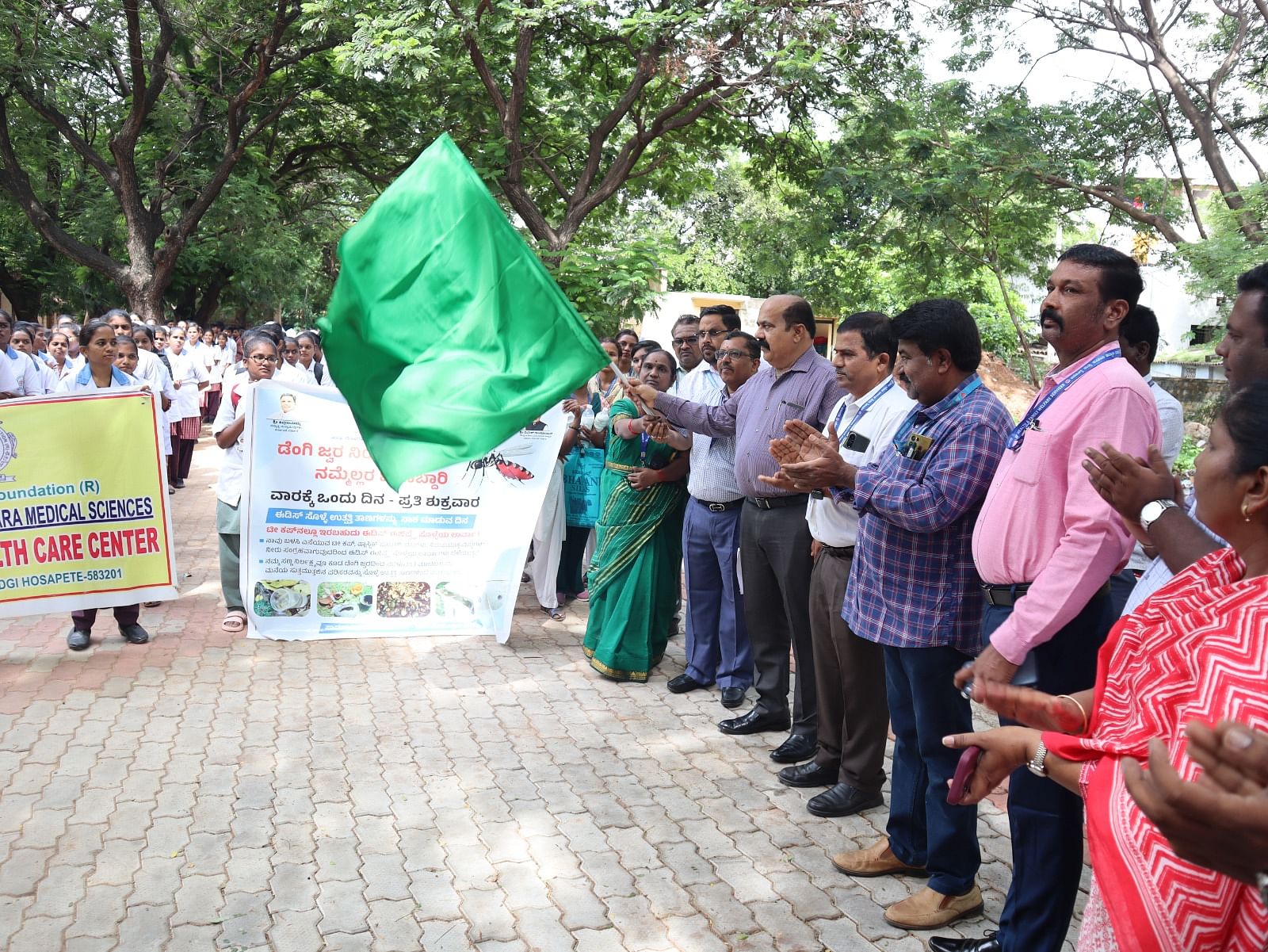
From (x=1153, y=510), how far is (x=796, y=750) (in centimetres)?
278

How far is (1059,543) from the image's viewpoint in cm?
291

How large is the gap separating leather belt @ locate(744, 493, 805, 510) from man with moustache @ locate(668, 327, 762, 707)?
0.55 metres

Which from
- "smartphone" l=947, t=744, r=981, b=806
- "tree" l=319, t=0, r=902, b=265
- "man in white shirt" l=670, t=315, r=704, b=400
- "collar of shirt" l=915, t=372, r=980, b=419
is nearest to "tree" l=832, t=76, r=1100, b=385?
"tree" l=319, t=0, r=902, b=265

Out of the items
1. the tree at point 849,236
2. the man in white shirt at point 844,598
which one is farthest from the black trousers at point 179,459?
the man in white shirt at point 844,598

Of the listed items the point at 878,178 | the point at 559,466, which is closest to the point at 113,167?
the point at 878,178

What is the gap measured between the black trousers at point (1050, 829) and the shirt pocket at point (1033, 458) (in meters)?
0.39

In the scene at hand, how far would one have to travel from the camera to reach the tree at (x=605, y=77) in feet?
39.3

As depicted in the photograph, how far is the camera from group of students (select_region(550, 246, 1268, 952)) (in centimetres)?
160

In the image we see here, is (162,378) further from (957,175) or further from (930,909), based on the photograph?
(930,909)

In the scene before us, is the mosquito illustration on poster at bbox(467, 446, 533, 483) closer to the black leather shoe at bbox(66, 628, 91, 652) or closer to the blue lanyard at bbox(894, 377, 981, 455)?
the black leather shoe at bbox(66, 628, 91, 652)

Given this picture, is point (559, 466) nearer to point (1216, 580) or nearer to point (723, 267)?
point (1216, 580)

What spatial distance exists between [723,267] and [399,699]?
112 feet

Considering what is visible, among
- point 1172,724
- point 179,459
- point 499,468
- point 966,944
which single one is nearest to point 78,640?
point 499,468

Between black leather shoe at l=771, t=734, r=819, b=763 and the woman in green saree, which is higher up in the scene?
the woman in green saree
